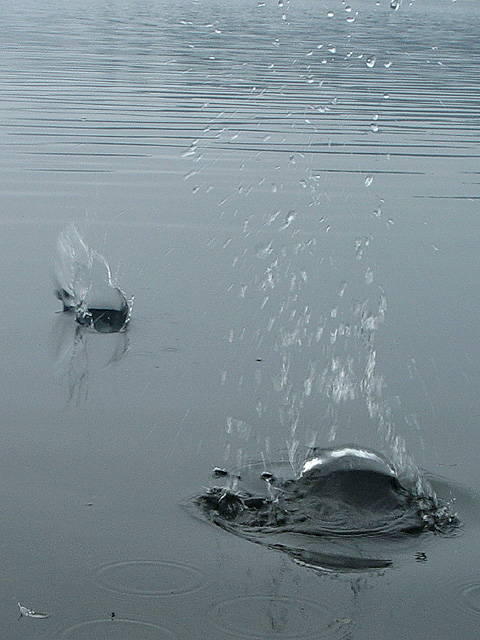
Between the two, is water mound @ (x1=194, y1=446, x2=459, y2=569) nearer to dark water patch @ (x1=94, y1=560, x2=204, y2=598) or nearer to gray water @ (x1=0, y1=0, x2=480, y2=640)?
gray water @ (x1=0, y1=0, x2=480, y2=640)

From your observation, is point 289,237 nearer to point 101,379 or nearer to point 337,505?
point 101,379

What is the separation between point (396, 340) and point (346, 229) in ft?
16.1

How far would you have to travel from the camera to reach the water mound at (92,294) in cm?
1095

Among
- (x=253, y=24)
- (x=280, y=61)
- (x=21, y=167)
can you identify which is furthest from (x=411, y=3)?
(x=21, y=167)

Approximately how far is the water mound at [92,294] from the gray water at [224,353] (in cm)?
19

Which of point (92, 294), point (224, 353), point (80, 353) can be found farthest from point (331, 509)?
point (92, 294)

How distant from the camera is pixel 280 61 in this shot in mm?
41688

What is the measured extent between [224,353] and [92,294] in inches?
75.2

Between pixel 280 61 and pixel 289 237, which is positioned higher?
pixel 280 61

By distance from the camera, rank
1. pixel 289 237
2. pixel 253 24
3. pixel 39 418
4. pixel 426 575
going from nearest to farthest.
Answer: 1. pixel 426 575
2. pixel 39 418
3. pixel 289 237
4. pixel 253 24

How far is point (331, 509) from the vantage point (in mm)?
6816

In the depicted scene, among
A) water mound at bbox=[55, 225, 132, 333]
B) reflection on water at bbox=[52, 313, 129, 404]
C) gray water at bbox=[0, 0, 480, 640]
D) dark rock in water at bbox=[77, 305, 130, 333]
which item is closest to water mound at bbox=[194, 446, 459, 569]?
gray water at bbox=[0, 0, 480, 640]

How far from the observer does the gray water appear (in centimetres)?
589

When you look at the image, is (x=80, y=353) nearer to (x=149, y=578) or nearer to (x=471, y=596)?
(x=149, y=578)
